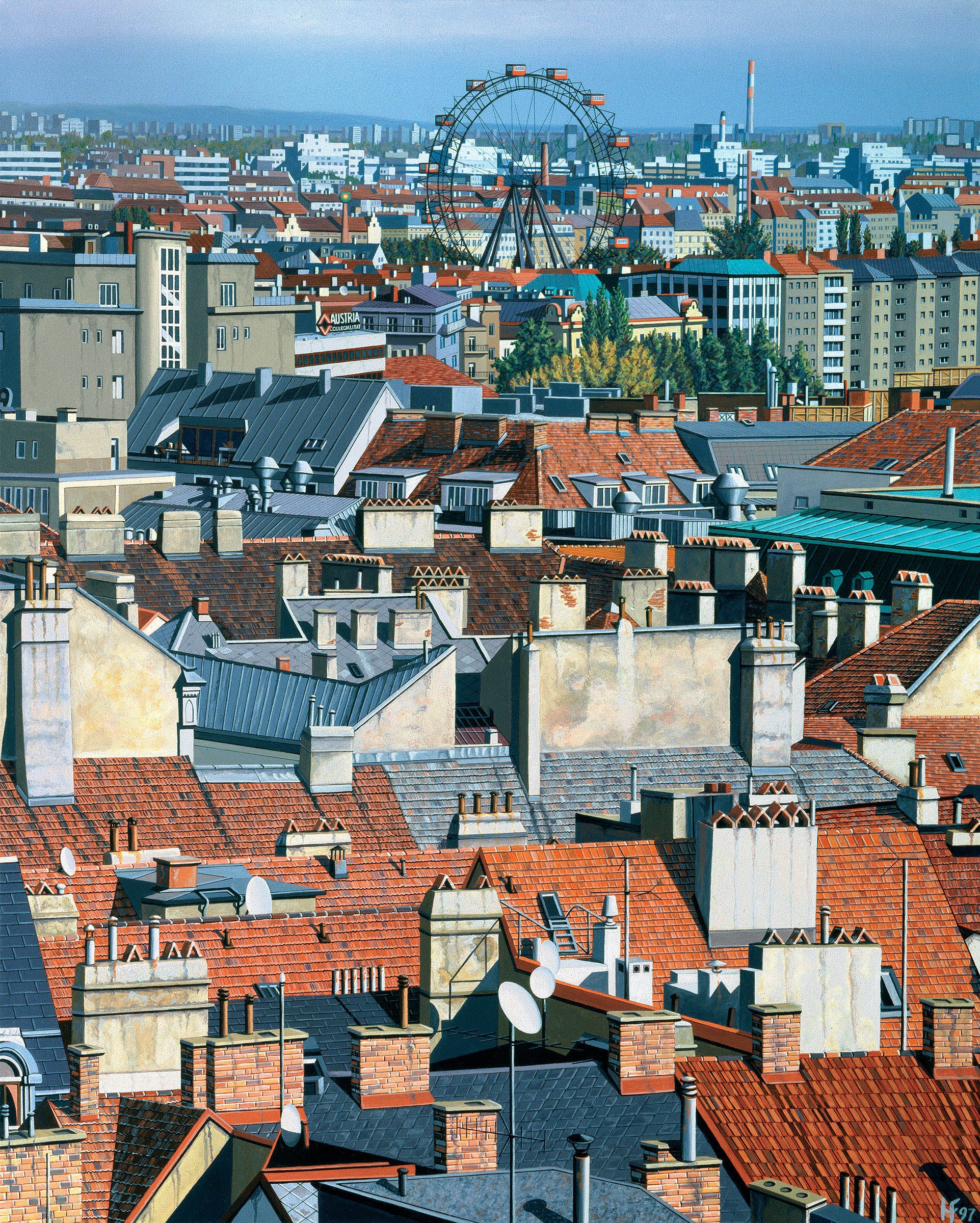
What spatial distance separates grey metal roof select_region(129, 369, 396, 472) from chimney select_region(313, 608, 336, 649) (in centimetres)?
5546

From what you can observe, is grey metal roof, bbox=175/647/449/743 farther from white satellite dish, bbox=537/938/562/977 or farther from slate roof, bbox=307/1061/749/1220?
slate roof, bbox=307/1061/749/1220

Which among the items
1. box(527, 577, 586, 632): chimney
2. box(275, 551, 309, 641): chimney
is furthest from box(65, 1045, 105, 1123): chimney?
box(275, 551, 309, 641): chimney

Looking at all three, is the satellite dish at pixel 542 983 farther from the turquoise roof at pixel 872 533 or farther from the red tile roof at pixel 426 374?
the red tile roof at pixel 426 374

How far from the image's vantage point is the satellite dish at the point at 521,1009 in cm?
2464

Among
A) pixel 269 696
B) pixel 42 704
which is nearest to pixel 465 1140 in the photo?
pixel 42 704

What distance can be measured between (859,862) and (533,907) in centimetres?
539

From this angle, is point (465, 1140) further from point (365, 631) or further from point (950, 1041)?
point (365, 631)

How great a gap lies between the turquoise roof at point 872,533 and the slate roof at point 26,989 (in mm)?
40847

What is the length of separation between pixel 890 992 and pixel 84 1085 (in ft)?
39.6

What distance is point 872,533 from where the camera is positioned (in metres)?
73.8

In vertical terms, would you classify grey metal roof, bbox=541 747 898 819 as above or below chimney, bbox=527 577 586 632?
below

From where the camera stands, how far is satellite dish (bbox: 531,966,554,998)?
26.1m

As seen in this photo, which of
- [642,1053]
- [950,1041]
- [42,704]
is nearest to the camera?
[642,1053]

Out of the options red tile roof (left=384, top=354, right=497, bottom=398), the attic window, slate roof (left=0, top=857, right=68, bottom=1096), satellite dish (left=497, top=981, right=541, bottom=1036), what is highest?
red tile roof (left=384, top=354, right=497, bottom=398)
